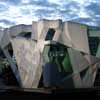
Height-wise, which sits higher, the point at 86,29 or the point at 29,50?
the point at 86,29

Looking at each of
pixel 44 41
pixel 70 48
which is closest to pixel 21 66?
pixel 44 41

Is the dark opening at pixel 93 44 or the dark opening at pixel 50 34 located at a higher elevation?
the dark opening at pixel 50 34

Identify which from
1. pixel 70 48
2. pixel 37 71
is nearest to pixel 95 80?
pixel 70 48

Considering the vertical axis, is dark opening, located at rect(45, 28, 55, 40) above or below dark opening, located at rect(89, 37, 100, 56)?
above

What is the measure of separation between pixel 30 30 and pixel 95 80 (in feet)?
38.9

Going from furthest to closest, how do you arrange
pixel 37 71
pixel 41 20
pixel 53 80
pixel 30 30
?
pixel 30 30 → pixel 41 20 → pixel 37 71 → pixel 53 80

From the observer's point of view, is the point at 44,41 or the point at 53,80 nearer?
the point at 53,80

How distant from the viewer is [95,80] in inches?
1260

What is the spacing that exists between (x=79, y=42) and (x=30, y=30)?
825cm

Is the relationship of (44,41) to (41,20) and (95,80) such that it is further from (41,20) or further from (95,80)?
(95,80)

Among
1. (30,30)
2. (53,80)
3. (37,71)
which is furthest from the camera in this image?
(30,30)

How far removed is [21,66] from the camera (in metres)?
32.9

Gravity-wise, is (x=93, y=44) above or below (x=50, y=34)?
below

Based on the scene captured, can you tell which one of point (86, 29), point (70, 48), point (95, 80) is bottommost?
point (95, 80)
